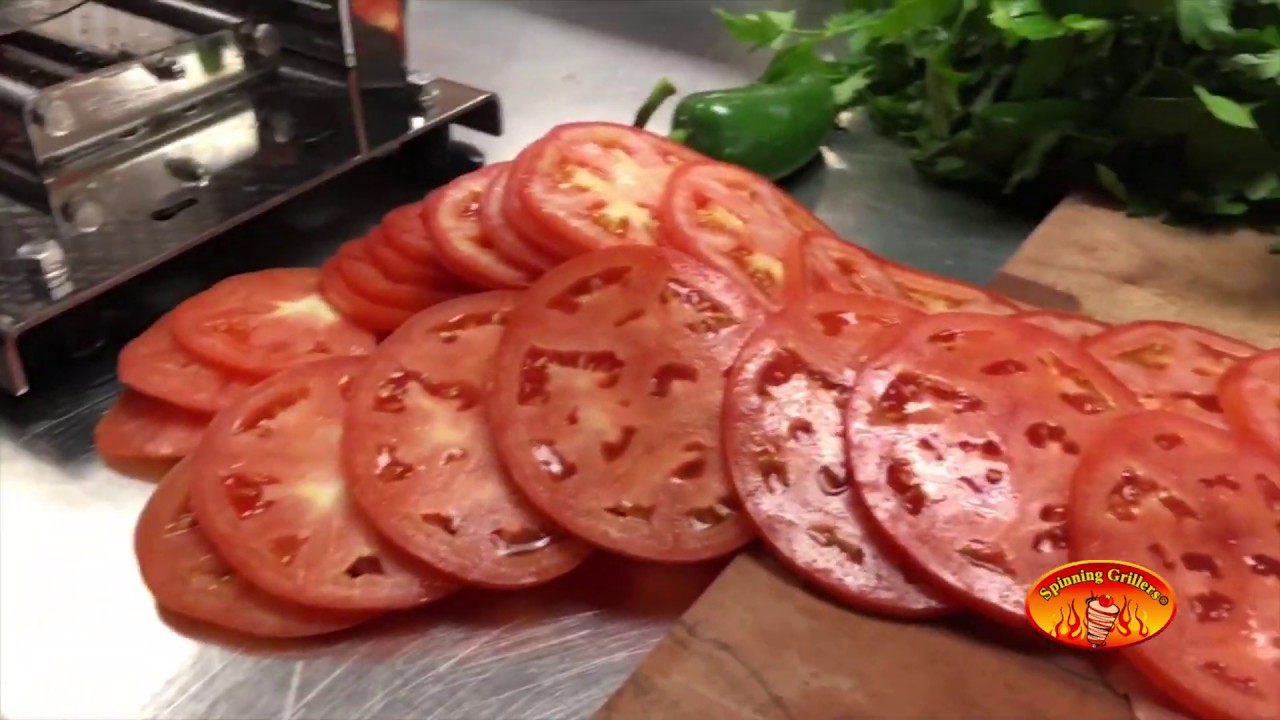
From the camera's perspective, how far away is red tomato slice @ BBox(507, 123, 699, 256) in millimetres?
1104

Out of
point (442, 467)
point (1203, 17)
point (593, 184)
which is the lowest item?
point (442, 467)

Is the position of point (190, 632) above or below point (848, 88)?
below

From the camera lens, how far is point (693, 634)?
0.88 m

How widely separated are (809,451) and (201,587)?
520 mm

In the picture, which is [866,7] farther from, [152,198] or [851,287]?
[152,198]

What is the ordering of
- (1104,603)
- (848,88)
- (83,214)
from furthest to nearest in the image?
(848,88) → (83,214) → (1104,603)

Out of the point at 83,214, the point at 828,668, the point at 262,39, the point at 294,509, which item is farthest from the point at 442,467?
the point at 262,39

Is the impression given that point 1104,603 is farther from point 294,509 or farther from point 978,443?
point 294,509

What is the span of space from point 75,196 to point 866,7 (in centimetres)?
115

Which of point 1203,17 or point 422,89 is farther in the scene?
point 422,89

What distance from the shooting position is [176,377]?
43.9 inches

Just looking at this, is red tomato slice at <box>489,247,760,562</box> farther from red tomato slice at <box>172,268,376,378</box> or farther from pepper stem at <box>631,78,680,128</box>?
pepper stem at <box>631,78,680,128</box>

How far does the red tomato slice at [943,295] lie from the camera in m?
1.12

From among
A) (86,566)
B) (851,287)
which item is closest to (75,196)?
(86,566)
